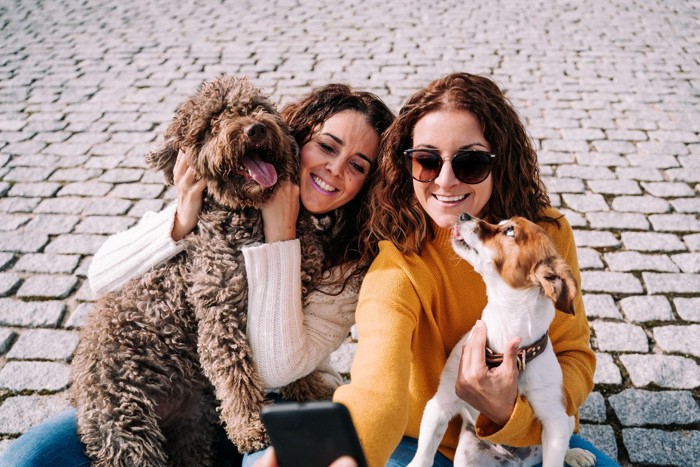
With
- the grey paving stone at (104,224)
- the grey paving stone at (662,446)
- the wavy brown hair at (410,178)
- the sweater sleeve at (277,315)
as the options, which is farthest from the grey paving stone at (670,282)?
the grey paving stone at (104,224)

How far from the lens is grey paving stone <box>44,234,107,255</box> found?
4797 mm

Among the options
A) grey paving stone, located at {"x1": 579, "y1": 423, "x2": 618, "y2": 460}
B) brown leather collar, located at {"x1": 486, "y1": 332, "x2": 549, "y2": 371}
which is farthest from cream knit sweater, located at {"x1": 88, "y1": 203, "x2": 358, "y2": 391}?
grey paving stone, located at {"x1": 579, "y1": 423, "x2": 618, "y2": 460}

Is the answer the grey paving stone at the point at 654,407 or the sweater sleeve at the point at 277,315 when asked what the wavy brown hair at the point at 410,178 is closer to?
the sweater sleeve at the point at 277,315

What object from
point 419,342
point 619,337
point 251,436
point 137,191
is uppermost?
point 419,342

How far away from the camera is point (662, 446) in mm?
3201

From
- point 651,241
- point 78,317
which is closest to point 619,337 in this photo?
point 651,241

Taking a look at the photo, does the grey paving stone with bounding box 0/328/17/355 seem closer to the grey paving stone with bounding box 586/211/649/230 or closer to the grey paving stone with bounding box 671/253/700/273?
the grey paving stone with bounding box 586/211/649/230

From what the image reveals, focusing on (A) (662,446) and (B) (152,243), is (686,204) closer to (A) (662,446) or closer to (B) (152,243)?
(A) (662,446)

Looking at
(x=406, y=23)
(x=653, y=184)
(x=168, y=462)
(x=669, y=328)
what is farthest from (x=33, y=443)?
(x=406, y=23)

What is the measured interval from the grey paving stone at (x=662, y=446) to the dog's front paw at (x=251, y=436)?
209cm

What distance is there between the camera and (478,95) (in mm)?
2662

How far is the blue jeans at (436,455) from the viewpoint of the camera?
2.68 m

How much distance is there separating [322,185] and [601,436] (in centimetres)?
220

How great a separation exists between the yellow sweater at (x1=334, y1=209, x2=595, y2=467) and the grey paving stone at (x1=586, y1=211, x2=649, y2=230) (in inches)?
92.8
